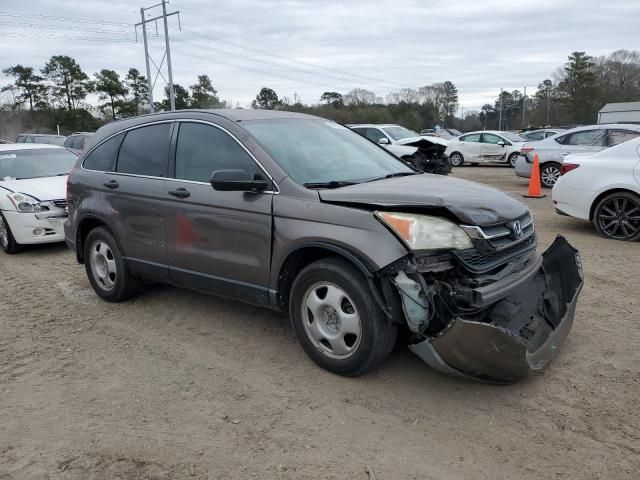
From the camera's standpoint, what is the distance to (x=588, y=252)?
675cm

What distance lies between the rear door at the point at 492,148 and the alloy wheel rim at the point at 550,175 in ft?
23.3

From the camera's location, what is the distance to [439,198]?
3.41 m

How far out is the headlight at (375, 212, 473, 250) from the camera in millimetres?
3281

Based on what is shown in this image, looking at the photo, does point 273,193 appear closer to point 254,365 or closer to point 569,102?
point 254,365

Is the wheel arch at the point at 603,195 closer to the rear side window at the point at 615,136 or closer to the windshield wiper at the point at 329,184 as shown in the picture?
the windshield wiper at the point at 329,184

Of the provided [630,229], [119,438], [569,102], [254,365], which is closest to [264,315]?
[254,365]

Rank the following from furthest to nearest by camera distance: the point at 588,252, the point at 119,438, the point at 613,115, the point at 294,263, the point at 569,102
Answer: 1. the point at 569,102
2. the point at 613,115
3. the point at 588,252
4. the point at 294,263
5. the point at 119,438

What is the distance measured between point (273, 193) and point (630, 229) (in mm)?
5757

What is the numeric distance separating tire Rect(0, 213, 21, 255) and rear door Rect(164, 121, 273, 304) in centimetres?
443

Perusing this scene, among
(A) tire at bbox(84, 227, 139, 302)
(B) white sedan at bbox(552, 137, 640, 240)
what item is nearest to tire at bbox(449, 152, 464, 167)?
(B) white sedan at bbox(552, 137, 640, 240)

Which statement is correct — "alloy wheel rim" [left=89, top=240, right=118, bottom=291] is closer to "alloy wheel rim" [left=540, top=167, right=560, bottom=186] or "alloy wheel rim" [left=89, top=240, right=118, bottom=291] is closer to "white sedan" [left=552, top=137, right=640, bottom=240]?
"white sedan" [left=552, top=137, right=640, bottom=240]

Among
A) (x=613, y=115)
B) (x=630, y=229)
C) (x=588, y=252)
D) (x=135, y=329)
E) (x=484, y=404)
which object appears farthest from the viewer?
(x=613, y=115)

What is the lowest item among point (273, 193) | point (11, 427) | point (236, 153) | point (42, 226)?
point (11, 427)

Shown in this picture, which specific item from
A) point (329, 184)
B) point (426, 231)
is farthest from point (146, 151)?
point (426, 231)
